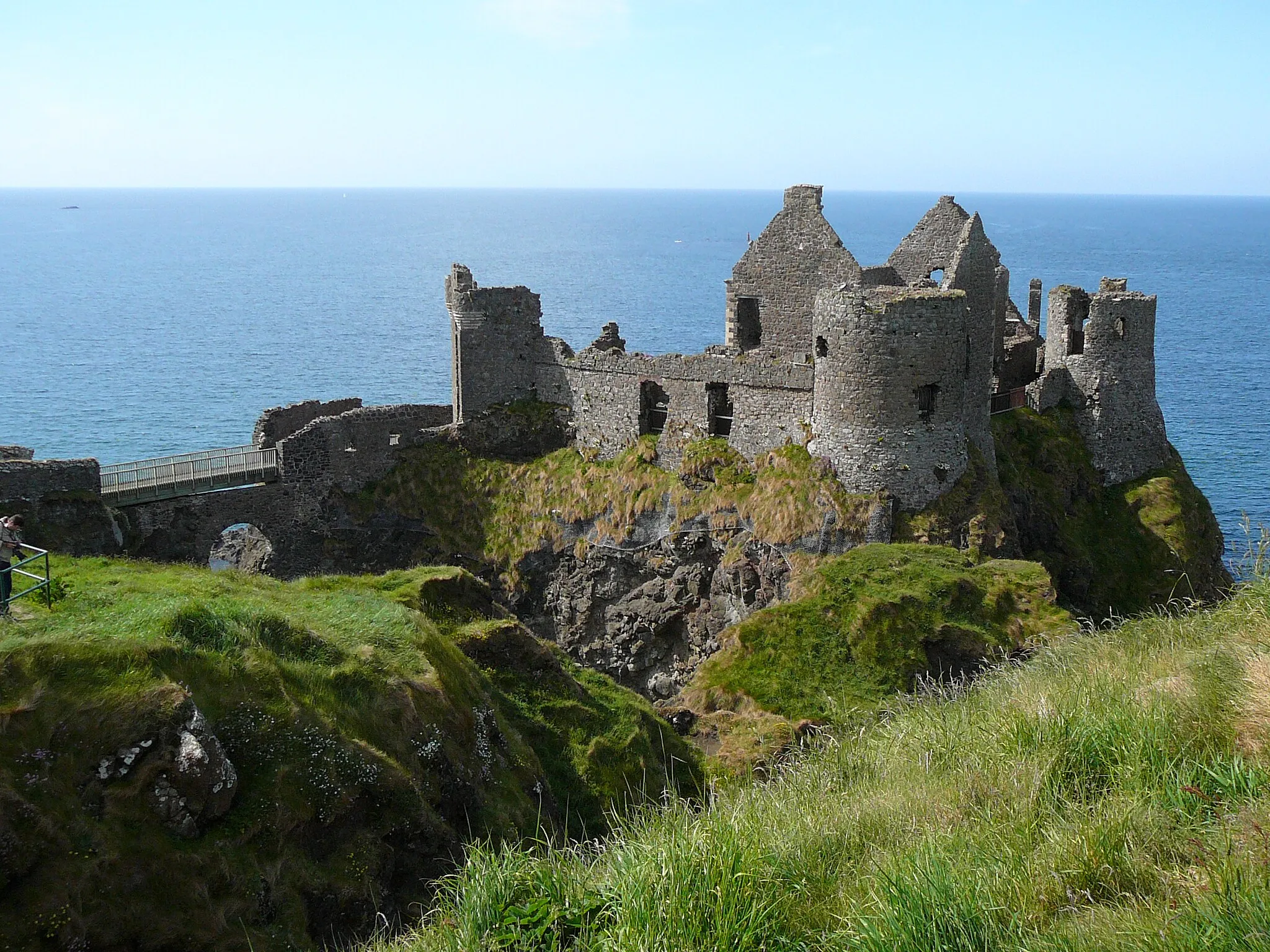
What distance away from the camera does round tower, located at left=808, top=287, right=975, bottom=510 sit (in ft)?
103

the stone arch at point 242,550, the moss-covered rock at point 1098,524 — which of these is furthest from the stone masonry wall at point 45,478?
the moss-covered rock at point 1098,524

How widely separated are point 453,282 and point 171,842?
26676 mm

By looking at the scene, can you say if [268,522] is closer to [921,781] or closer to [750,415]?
[750,415]

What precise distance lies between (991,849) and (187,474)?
28.8 metres

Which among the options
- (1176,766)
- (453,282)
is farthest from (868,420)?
(1176,766)

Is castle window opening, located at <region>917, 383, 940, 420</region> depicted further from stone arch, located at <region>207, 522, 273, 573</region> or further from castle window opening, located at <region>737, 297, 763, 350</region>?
stone arch, located at <region>207, 522, 273, 573</region>

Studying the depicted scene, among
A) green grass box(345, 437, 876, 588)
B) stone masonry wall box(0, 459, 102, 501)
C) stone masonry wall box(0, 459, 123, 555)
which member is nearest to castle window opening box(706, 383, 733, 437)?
green grass box(345, 437, 876, 588)

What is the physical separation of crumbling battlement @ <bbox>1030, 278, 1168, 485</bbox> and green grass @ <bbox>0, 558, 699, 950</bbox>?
69.0 feet

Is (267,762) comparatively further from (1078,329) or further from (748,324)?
(1078,329)

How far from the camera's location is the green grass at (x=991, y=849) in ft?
33.3

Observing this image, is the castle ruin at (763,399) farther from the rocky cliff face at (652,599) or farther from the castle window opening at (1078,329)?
the rocky cliff face at (652,599)

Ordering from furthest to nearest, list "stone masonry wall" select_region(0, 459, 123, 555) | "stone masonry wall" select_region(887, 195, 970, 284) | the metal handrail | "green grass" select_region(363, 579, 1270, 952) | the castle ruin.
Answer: "stone masonry wall" select_region(887, 195, 970, 284), the castle ruin, "stone masonry wall" select_region(0, 459, 123, 555), the metal handrail, "green grass" select_region(363, 579, 1270, 952)

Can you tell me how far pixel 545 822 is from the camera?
1975 centimetres

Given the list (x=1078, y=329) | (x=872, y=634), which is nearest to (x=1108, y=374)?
(x=1078, y=329)
